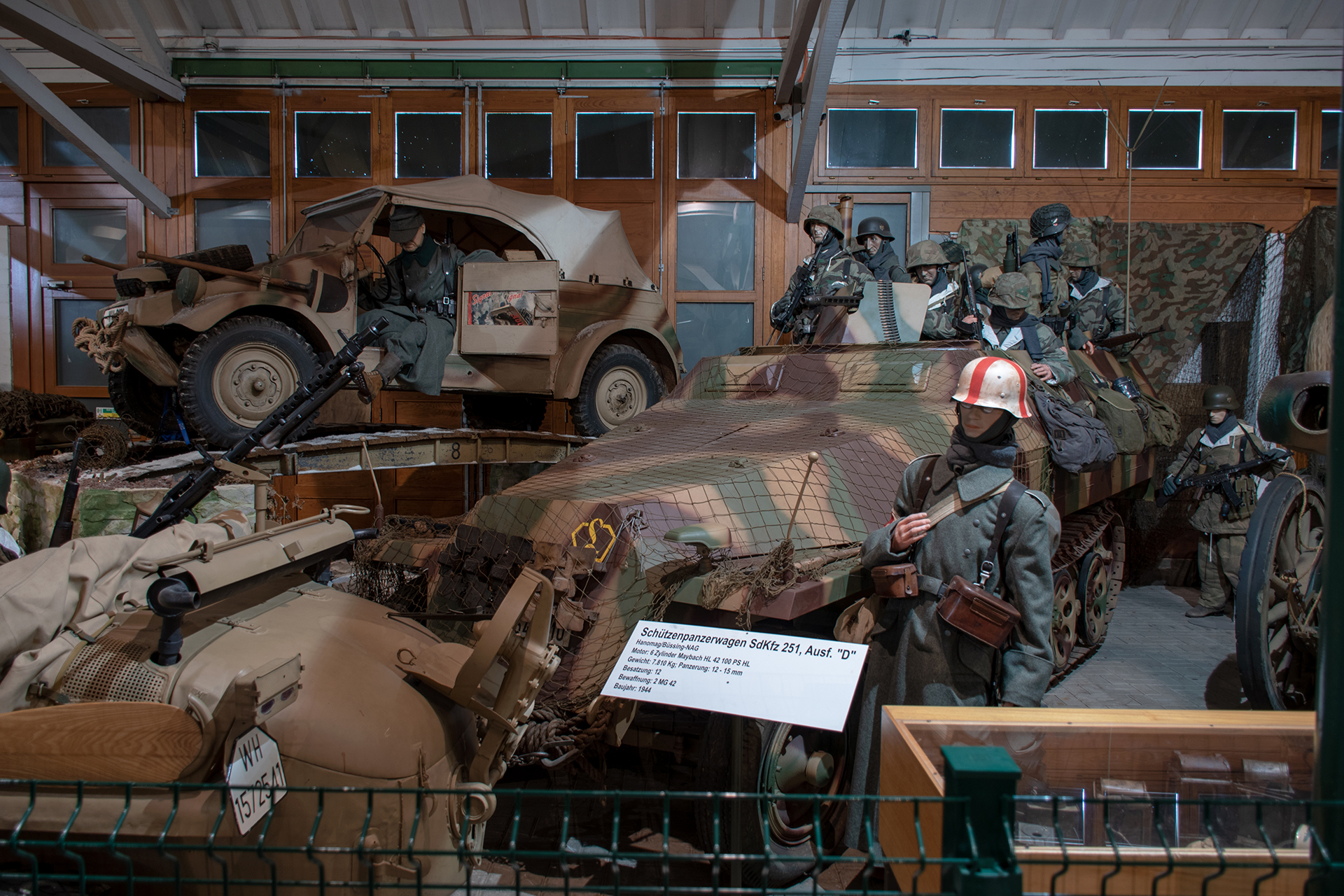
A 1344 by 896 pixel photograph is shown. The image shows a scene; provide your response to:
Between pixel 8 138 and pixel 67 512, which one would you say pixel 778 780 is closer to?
pixel 67 512

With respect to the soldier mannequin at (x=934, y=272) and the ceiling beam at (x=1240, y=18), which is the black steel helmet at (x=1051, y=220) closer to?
the soldier mannequin at (x=934, y=272)

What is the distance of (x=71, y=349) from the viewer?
339 inches

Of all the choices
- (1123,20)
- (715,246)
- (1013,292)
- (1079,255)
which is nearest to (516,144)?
(715,246)

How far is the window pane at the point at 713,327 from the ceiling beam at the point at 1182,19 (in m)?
4.75

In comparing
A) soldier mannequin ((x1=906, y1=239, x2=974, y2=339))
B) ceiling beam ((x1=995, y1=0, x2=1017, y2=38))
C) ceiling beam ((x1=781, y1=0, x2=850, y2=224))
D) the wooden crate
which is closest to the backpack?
soldier mannequin ((x1=906, y1=239, x2=974, y2=339))

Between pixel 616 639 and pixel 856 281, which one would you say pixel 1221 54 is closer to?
pixel 856 281

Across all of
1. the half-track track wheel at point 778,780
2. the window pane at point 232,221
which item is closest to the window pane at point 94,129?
the window pane at point 232,221

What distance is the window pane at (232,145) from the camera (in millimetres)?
8555

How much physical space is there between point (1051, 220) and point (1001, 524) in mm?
5399

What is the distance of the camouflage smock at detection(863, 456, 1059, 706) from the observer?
258 centimetres

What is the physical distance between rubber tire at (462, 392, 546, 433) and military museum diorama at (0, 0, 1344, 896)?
4cm

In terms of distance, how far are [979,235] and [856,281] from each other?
3.81 m

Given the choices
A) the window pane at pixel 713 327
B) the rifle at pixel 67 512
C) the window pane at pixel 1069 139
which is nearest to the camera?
the rifle at pixel 67 512

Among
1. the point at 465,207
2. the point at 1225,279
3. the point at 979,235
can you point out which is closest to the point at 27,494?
the point at 465,207
